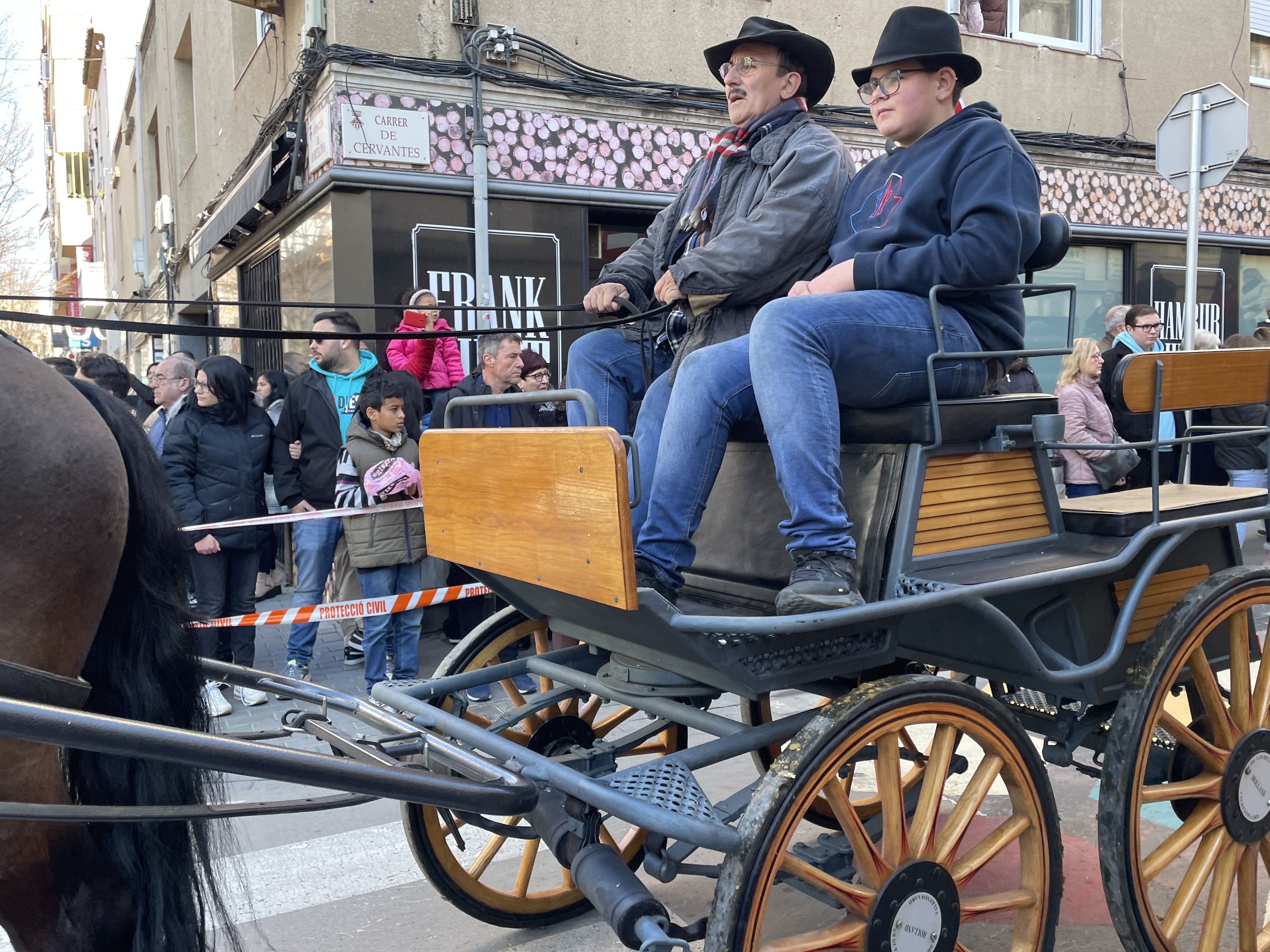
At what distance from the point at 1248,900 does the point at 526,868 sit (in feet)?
6.14

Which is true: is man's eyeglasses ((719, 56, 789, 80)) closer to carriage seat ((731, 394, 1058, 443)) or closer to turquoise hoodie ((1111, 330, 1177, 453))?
carriage seat ((731, 394, 1058, 443))

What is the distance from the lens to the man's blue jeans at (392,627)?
5.42 meters

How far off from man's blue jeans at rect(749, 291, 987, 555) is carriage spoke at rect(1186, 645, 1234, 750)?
914 millimetres

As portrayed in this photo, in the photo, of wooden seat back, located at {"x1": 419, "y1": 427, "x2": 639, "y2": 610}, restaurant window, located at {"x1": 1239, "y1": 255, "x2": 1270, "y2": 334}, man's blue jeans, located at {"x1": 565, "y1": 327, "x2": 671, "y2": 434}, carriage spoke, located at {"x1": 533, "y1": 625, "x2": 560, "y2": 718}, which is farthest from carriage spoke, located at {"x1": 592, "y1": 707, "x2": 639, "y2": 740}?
restaurant window, located at {"x1": 1239, "y1": 255, "x2": 1270, "y2": 334}

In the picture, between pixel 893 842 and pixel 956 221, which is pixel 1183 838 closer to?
pixel 893 842

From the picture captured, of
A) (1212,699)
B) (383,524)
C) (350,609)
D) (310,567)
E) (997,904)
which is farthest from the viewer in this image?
(310,567)

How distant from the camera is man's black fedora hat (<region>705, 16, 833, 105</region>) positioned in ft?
9.25

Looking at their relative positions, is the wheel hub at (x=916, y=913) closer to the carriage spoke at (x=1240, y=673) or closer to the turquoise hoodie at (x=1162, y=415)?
the carriage spoke at (x=1240, y=673)

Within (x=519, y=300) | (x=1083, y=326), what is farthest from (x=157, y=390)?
(x=1083, y=326)

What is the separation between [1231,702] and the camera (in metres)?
2.71

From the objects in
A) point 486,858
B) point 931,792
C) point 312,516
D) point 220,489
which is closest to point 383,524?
point 312,516

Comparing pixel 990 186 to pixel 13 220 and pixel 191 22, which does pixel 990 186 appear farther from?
pixel 13 220

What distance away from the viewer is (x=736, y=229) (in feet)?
8.80

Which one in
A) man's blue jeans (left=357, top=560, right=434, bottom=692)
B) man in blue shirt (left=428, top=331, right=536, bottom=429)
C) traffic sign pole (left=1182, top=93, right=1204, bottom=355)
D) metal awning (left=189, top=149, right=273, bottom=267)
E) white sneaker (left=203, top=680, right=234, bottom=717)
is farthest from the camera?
metal awning (left=189, top=149, right=273, bottom=267)
